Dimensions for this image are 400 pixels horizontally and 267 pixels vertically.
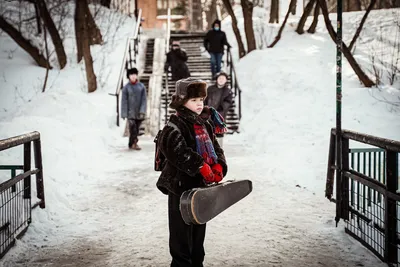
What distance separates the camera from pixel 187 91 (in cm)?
359

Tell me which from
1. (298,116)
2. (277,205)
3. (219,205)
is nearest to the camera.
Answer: (219,205)

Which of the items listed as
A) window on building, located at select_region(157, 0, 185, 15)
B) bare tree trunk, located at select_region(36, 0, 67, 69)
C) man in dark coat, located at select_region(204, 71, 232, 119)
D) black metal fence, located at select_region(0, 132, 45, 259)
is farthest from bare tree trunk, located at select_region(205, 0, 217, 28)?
black metal fence, located at select_region(0, 132, 45, 259)

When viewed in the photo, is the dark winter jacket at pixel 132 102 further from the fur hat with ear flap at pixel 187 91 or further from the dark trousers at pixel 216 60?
the fur hat with ear flap at pixel 187 91

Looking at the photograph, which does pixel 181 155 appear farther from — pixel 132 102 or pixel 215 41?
pixel 215 41

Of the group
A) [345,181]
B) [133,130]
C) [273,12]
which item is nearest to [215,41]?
[133,130]

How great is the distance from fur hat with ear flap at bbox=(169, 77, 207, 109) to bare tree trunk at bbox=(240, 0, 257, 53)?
1477cm

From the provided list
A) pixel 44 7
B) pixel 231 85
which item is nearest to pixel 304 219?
pixel 231 85

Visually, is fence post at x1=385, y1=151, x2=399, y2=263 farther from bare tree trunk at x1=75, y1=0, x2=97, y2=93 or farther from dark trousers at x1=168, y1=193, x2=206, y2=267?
bare tree trunk at x1=75, y1=0, x2=97, y2=93

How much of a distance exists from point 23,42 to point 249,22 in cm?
843

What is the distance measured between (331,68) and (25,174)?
43.2 ft

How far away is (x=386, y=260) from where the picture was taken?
419 cm

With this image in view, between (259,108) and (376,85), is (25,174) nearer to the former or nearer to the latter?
(259,108)

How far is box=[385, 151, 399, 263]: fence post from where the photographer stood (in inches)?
161

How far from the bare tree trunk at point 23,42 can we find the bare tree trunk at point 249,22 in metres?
7.77
